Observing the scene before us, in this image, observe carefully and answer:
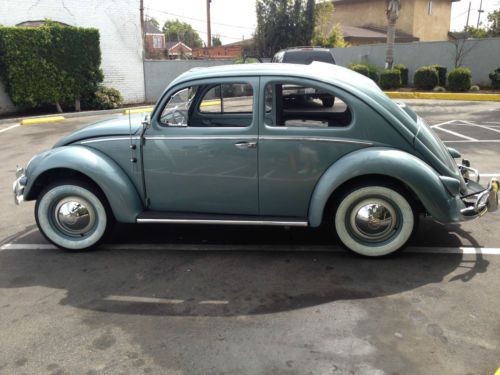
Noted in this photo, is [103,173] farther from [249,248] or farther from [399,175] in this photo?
[399,175]

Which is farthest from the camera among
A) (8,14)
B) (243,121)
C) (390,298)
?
(8,14)

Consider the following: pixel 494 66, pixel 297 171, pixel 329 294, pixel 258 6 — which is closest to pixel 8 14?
pixel 297 171

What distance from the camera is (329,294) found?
3.79 metres

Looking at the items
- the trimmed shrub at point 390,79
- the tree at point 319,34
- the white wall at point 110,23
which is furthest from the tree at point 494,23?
the white wall at point 110,23

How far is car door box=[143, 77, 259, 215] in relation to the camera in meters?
4.42

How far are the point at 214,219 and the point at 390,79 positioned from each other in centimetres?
1898

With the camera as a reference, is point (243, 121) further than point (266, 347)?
Yes

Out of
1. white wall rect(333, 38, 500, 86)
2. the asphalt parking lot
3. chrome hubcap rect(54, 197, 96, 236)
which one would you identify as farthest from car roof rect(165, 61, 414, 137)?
white wall rect(333, 38, 500, 86)

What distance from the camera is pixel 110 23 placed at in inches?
693

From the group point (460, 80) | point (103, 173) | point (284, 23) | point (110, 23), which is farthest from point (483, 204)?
point (284, 23)

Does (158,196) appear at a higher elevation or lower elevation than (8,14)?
lower

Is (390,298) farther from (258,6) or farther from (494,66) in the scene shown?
(258,6)

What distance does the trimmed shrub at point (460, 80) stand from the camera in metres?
20.0

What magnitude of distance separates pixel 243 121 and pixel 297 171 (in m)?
1.18
